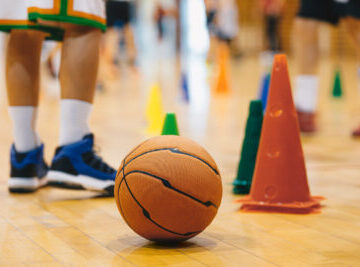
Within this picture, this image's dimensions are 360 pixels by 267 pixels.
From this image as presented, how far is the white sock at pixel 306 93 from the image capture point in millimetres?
4586

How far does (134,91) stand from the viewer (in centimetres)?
924

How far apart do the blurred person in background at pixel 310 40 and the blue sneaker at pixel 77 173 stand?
7.86 feet

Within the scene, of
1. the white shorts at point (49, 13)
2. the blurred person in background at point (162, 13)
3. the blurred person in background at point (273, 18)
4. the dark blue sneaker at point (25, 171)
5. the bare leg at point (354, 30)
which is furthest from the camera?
the blurred person in background at point (162, 13)

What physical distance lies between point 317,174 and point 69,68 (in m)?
1.38

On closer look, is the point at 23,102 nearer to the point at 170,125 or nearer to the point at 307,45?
the point at 170,125

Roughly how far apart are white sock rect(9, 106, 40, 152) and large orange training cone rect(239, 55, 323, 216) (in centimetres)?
100

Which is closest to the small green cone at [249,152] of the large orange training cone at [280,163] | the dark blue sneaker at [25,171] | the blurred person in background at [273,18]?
the large orange training cone at [280,163]

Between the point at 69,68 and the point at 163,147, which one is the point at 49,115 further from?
the point at 163,147

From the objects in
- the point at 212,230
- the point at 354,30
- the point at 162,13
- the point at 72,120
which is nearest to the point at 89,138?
the point at 72,120

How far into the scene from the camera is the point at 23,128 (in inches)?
106

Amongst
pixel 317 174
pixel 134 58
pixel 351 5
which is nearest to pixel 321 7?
pixel 351 5

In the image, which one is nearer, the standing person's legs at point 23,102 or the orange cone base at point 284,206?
the orange cone base at point 284,206

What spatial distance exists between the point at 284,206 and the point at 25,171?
44.9 inches

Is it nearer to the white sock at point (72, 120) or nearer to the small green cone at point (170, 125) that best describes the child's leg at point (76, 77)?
the white sock at point (72, 120)
